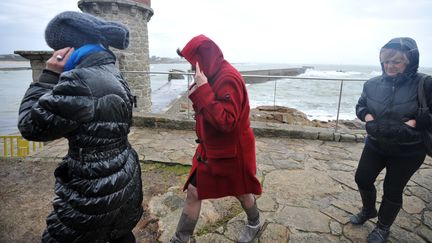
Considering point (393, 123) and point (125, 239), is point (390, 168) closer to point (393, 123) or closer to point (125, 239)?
point (393, 123)

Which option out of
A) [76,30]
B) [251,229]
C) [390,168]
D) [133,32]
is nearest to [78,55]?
[76,30]

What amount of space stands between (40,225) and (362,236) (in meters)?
3.12

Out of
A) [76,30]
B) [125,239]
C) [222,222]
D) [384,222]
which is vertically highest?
[76,30]

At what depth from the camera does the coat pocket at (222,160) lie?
1.67 metres

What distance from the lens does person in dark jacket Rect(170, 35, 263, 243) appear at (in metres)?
1.51

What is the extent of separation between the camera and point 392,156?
2047 mm

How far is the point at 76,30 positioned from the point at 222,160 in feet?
3.76

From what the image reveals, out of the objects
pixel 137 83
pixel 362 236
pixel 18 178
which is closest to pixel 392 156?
pixel 362 236

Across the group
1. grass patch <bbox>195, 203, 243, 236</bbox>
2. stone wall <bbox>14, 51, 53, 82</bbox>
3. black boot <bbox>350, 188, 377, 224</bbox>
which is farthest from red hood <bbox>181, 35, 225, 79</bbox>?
stone wall <bbox>14, 51, 53, 82</bbox>

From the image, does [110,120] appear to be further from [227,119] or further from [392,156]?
[392,156]

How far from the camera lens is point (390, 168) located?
Result: 2.08 meters

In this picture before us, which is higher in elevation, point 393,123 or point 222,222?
point 393,123

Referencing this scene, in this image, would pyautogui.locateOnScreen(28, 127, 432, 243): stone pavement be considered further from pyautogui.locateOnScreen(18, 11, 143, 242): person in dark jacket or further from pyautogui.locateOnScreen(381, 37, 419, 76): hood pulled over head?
pyautogui.locateOnScreen(381, 37, 419, 76): hood pulled over head

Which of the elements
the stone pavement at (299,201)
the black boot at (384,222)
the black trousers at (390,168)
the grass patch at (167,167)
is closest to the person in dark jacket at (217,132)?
the stone pavement at (299,201)
